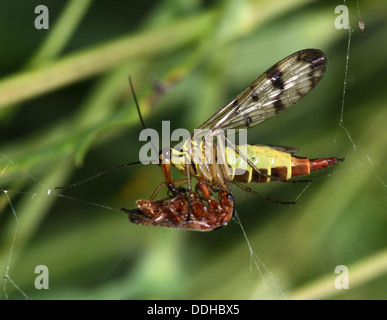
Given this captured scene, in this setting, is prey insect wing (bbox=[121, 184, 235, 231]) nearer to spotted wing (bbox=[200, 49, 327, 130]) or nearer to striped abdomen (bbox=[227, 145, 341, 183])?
striped abdomen (bbox=[227, 145, 341, 183])

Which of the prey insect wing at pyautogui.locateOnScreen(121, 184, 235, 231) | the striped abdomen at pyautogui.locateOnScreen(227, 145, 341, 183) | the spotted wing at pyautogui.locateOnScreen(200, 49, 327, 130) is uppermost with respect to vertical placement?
the spotted wing at pyautogui.locateOnScreen(200, 49, 327, 130)

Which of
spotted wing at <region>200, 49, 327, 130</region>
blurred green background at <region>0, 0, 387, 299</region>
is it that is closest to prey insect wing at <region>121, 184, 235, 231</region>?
spotted wing at <region>200, 49, 327, 130</region>

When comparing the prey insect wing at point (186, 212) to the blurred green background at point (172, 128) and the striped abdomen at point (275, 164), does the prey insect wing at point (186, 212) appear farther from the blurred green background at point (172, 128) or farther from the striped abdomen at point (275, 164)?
the blurred green background at point (172, 128)

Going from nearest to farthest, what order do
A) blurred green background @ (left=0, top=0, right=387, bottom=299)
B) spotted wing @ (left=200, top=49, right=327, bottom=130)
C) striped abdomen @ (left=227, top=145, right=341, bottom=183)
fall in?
spotted wing @ (left=200, top=49, right=327, bottom=130), striped abdomen @ (left=227, top=145, right=341, bottom=183), blurred green background @ (left=0, top=0, right=387, bottom=299)

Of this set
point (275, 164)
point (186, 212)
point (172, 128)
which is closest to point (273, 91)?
point (275, 164)

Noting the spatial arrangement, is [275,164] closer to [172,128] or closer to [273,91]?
[273,91]

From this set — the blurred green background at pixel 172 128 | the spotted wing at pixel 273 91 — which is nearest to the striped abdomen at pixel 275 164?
the spotted wing at pixel 273 91

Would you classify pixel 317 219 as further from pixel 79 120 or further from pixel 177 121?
pixel 79 120
